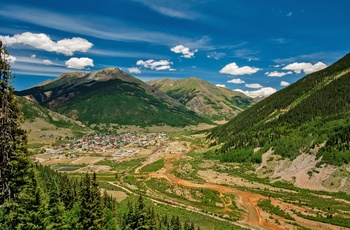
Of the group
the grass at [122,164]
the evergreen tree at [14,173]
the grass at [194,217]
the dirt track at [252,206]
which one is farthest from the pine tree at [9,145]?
the grass at [122,164]

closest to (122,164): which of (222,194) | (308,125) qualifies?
(222,194)

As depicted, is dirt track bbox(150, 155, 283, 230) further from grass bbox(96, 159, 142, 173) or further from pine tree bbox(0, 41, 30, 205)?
pine tree bbox(0, 41, 30, 205)

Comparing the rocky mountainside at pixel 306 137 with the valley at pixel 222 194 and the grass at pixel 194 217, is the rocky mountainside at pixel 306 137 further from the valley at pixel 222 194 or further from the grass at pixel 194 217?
the grass at pixel 194 217

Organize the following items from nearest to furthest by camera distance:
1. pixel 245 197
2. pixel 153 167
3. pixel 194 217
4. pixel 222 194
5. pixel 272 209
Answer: pixel 194 217
pixel 272 209
pixel 245 197
pixel 222 194
pixel 153 167

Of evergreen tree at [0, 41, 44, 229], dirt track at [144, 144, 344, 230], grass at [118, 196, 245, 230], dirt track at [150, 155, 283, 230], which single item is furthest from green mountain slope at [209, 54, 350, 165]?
evergreen tree at [0, 41, 44, 229]

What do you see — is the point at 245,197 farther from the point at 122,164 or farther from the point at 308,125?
the point at 122,164

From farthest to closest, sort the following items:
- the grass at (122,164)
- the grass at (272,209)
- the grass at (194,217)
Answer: the grass at (122,164) < the grass at (272,209) < the grass at (194,217)

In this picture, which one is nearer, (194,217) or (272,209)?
(194,217)
